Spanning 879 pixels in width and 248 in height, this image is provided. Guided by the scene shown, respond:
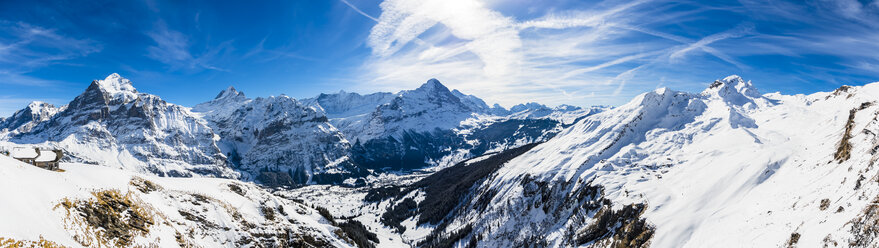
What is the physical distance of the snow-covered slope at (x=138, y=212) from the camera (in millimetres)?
27016

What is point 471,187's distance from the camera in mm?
194875

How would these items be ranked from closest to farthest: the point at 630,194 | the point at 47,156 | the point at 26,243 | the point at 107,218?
the point at 26,243 → the point at 107,218 → the point at 47,156 → the point at 630,194

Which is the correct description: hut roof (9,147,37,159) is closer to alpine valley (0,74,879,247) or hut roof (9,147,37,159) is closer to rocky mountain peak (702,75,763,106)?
alpine valley (0,74,879,247)

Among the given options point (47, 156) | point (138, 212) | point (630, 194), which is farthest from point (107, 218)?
point (630, 194)

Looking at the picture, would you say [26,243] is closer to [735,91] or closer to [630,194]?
[630,194]

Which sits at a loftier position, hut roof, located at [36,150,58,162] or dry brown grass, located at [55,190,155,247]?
hut roof, located at [36,150,58,162]

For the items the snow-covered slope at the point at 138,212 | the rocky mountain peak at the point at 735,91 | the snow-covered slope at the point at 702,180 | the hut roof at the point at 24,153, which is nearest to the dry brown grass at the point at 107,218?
the snow-covered slope at the point at 138,212

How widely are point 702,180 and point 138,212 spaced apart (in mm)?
94698

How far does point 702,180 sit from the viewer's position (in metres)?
74.4

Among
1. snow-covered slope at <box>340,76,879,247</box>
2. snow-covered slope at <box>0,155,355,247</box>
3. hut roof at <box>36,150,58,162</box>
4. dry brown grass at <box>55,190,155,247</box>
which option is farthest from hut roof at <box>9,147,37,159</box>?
snow-covered slope at <box>340,76,879,247</box>

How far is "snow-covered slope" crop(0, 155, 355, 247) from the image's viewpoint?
27.0 m

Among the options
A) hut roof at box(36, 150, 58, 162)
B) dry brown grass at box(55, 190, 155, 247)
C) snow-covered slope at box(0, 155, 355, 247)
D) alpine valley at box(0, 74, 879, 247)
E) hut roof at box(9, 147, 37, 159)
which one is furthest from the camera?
hut roof at box(36, 150, 58, 162)

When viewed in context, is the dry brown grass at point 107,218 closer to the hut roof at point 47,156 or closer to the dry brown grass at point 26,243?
the dry brown grass at point 26,243

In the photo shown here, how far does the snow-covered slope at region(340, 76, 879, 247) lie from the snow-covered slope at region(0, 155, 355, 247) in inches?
2316
